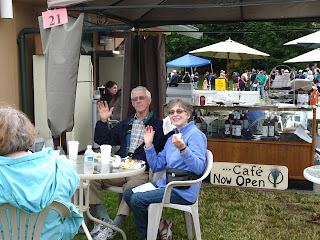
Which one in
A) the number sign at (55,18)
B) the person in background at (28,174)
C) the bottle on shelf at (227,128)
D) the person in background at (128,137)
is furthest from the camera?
the bottle on shelf at (227,128)

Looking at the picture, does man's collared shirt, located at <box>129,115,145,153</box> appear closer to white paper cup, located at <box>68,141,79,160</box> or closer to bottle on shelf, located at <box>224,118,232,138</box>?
white paper cup, located at <box>68,141,79,160</box>

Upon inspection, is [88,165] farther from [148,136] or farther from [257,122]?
[257,122]

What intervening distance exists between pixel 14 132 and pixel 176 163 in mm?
1787

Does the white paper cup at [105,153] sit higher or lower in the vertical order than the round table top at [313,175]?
higher

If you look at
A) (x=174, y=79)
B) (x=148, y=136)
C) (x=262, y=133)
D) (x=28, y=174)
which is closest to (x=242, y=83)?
(x=174, y=79)

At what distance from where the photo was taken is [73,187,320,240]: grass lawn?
436cm

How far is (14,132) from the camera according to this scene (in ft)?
7.25

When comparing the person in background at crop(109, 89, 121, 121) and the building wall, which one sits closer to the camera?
the building wall

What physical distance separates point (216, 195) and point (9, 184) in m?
3.88

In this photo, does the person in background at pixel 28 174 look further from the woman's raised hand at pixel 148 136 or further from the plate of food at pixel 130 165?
the woman's raised hand at pixel 148 136

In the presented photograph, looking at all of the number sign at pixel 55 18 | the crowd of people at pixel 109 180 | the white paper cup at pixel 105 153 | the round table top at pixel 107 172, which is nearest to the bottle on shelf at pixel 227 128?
the crowd of people at pixel 109 180

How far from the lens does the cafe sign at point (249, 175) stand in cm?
576

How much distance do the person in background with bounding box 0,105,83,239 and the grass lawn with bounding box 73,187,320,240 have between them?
1.95 m

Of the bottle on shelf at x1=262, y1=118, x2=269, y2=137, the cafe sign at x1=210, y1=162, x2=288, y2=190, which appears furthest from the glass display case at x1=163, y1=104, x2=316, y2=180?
the cafe sign at x1=210, y1=162, x2=288, y2=190
